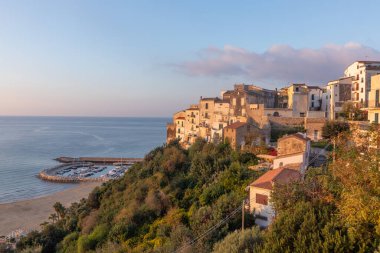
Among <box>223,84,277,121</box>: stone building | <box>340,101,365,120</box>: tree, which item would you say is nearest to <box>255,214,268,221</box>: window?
<box>340,101,365,120</box>: tree

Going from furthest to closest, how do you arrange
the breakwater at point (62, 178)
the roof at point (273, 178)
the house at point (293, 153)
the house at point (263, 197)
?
1. the breakwater at point (62, 178)
2. the house at point (293, 153)
3. the roof at point (273, 178)
4. the house at point (263, 197)

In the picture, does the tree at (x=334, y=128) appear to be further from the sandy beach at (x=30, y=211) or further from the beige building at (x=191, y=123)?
the sandy beach at (x=30, y=211)

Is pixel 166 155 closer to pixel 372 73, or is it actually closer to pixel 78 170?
pixel 372 73

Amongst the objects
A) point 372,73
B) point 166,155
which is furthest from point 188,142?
point 372,73

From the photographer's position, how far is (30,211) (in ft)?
125

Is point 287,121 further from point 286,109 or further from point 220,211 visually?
point 220,211

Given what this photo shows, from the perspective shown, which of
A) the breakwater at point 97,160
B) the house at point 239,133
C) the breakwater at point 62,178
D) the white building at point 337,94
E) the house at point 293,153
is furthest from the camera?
the breakwater at point 97,160

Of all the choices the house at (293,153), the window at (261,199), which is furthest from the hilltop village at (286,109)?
the window at (261,199)

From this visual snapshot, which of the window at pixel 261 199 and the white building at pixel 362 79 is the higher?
the white building at pixel 362 79

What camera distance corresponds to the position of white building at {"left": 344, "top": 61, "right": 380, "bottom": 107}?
3364 cm

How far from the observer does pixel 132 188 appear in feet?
90.2

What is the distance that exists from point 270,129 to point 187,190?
12632 millimetres

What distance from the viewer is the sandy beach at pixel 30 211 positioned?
1334 inches

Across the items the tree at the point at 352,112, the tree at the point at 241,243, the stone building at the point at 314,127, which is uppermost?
the tree at the point at 352,112
